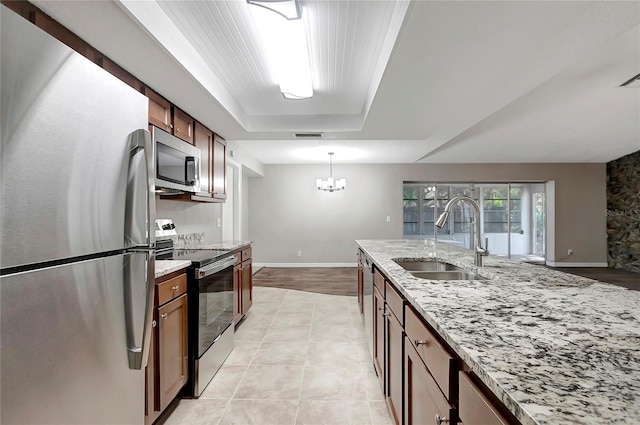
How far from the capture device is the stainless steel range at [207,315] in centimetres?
200

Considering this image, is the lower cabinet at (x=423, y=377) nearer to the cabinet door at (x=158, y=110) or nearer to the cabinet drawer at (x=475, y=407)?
the cabinet drawer at (x=475, y=407)

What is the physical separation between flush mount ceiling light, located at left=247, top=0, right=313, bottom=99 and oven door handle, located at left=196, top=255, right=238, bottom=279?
5.43ft

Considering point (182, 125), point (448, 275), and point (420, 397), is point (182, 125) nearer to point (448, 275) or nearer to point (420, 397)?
point (448, 275)

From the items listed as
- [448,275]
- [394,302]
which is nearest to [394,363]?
[394,302]

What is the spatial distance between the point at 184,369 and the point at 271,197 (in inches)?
214

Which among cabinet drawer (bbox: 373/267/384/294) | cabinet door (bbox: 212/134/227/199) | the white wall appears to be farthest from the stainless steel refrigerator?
the white wall

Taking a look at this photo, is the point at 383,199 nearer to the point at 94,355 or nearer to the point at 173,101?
the point at 173,101

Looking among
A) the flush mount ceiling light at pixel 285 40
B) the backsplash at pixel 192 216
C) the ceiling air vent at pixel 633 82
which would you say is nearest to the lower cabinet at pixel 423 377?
the flush mount ceiling light at pixel 285 40

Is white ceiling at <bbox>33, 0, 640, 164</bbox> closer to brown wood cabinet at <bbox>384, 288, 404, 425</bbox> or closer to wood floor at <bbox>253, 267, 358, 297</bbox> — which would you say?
brown wood cabinet at <bbox>384, 288, 404, 425</bbox>

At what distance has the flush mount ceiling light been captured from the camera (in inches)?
69.0

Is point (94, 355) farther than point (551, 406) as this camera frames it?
Yes

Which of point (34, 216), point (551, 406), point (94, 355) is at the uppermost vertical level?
A: point (34, 216)

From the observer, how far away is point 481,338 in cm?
77

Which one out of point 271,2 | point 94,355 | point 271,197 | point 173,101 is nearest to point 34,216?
point 94,355
